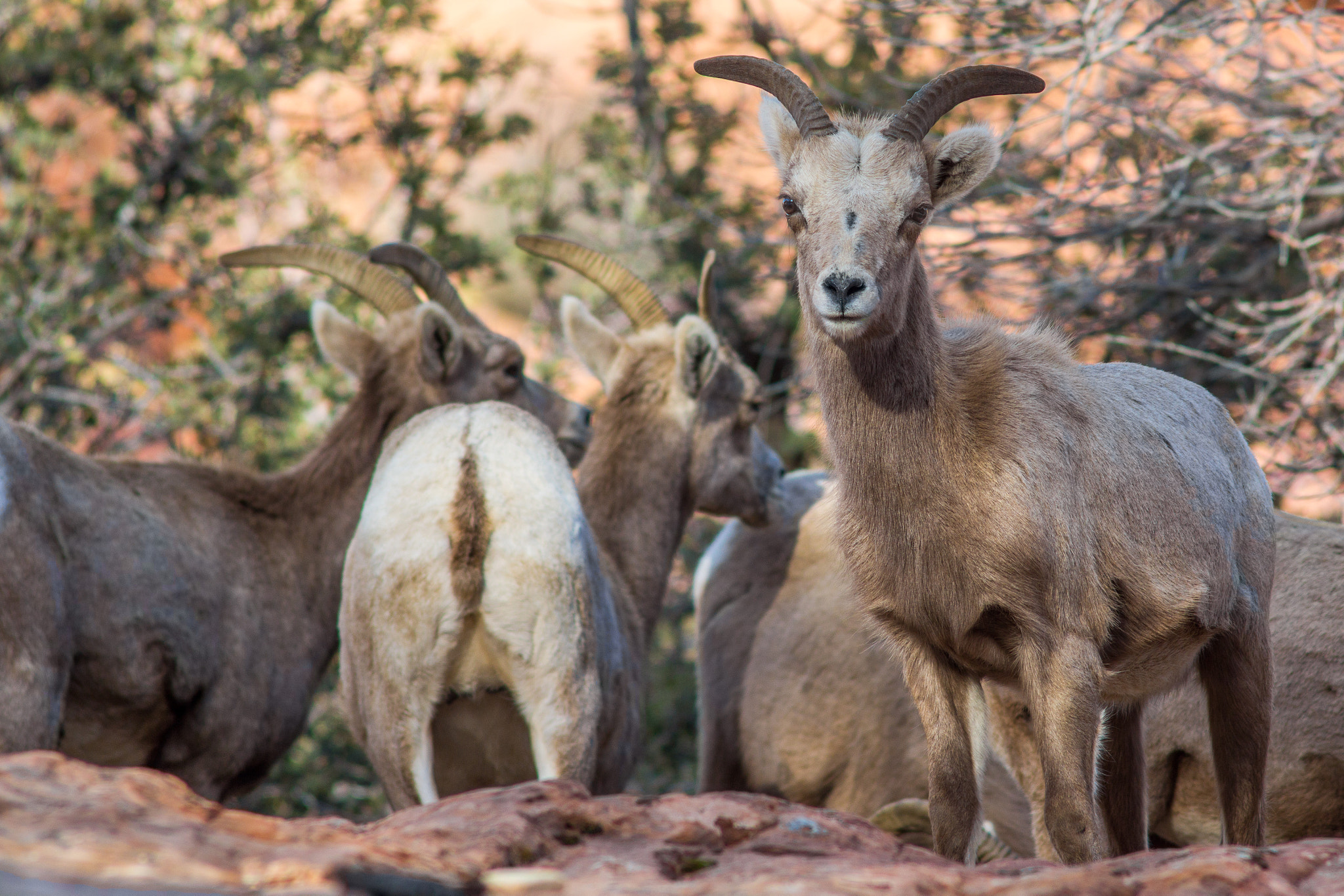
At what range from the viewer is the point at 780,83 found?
4.03 meters

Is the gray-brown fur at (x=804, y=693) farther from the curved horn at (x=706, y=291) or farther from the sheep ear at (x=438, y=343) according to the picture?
the sheep ear at (x=438, y=343)

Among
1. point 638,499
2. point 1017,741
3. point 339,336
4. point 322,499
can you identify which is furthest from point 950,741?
point 339,336

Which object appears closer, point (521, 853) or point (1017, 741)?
point (521, 853)

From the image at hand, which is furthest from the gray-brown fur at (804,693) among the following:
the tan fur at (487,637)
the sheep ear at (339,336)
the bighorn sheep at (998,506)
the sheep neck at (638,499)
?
the sheep ear at (339,336)

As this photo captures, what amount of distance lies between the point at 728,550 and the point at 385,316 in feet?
6.91

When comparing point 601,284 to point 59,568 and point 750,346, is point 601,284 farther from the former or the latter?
point 750,346

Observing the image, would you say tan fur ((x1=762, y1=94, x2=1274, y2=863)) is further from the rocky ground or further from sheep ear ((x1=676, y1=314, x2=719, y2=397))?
sheep ear ((x1=676, y1=314, x2=719, y2=397))

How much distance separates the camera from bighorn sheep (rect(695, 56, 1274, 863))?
10.9 feet

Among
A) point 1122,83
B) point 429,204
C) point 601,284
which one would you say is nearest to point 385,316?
point 601,284

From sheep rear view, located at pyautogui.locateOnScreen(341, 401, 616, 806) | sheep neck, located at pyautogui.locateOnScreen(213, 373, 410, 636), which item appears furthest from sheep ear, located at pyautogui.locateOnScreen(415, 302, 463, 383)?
sheep rear view, located at pyautogui.locateOnScreen(341, 401, 616, 806)

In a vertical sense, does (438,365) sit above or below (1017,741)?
above

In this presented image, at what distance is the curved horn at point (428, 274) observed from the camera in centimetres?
642

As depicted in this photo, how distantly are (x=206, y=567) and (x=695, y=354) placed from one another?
2.33 m

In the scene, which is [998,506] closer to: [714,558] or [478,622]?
[478,622]
